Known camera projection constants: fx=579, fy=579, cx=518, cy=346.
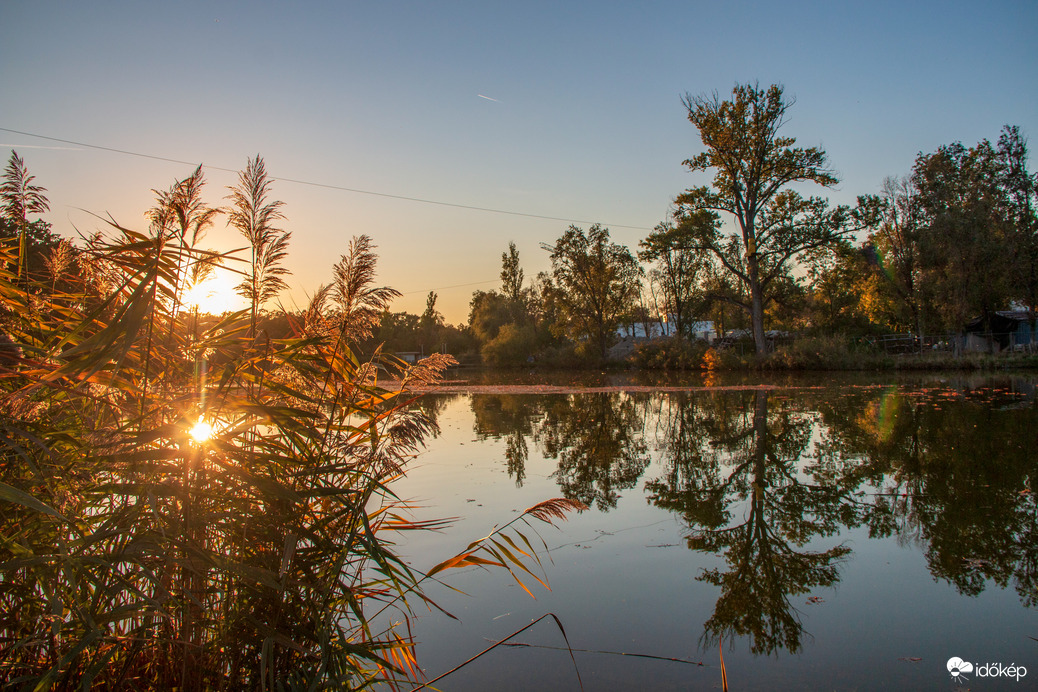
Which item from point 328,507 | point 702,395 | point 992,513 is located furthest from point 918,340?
point 328,507

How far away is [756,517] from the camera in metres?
5.48

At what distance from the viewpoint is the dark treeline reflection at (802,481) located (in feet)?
13.4

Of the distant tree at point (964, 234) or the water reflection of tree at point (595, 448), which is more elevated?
the distant tree at point (964, 234)

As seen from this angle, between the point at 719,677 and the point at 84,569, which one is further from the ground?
the point at 84,569

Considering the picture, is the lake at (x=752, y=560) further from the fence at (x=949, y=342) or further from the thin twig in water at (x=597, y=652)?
the fence at (x=949, y=342)

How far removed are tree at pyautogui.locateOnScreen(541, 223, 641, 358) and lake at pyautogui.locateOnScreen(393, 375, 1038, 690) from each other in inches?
1521

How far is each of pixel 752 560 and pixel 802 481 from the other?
2.85 metres

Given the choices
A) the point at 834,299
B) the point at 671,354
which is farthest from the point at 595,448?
the point at 834,299

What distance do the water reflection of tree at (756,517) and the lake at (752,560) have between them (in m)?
0.02

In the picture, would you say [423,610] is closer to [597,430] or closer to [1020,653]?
[1020,653]

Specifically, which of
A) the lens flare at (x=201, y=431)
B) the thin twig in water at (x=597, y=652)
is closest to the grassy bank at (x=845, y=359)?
the thin twig in water at (x=597, y=652)

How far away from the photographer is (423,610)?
12.7 feet

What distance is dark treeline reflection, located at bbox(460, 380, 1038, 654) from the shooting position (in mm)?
4094

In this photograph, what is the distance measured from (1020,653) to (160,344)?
14.9 feet
